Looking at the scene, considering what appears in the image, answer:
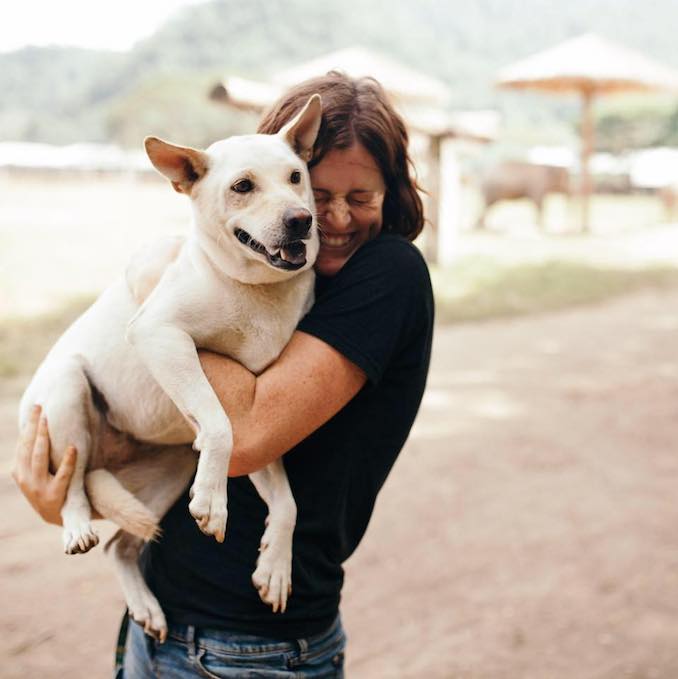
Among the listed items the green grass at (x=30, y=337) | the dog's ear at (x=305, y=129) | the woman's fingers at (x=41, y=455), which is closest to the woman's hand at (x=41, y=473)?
the woman's fingers at (x=41, y=455)

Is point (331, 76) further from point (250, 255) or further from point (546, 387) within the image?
point (546, 387)

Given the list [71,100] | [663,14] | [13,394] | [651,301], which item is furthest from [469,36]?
[13,394]

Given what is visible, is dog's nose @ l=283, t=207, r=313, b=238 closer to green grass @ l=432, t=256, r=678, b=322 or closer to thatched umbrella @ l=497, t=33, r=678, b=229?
green grass @ l=432, t=256, r=678, b=322

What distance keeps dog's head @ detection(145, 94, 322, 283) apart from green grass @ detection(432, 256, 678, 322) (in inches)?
245

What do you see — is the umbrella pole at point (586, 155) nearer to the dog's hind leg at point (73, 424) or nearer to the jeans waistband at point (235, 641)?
the dog's hind leg at point (73, 424)

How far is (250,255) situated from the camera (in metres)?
1.68

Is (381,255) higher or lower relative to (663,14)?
lower

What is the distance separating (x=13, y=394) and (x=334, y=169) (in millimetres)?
4501

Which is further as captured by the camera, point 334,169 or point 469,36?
point 469,36

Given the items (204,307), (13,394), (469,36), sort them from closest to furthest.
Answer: (204,307) < (13,394) < (469,36)

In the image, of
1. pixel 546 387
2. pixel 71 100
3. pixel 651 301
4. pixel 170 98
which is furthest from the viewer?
pixel 71 100

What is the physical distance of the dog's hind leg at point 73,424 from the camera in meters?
1.88

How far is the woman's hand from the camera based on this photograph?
1.75m

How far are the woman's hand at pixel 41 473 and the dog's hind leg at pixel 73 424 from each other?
0.05m
